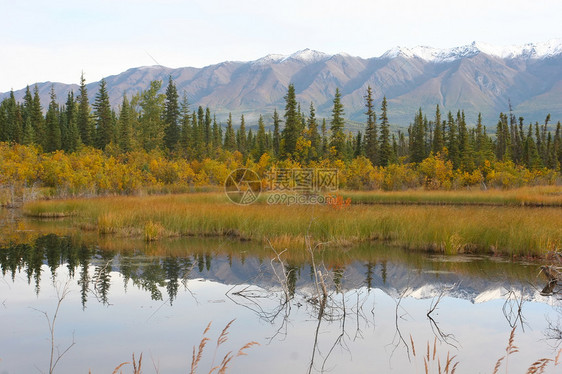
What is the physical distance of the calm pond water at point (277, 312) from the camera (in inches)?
278

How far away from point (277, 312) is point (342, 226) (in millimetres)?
8678

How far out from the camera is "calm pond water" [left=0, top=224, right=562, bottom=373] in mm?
7070

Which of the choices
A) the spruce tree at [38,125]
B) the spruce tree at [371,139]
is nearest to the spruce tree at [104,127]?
the spruce tree at [38,125]

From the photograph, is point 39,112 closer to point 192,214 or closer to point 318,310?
point 192,214

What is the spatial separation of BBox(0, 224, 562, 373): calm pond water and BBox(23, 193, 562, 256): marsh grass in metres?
1.28

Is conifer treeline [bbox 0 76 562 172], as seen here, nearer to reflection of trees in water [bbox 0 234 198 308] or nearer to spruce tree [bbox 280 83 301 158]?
spruce tree [bbox 280 83 301 158]

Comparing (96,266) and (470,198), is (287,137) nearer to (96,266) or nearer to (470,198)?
(470,198)

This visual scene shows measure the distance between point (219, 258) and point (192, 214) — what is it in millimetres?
5897

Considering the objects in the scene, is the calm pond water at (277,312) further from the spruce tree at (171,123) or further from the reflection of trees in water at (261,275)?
the spruce tree at (171,123)

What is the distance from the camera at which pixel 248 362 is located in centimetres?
697

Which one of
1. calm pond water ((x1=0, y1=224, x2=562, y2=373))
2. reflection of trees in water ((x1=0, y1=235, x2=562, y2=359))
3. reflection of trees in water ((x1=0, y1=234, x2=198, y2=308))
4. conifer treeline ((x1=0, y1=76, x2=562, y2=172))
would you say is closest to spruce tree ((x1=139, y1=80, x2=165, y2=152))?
conifer treeline ((x1=0, y1=76, x2=562, y2=172))

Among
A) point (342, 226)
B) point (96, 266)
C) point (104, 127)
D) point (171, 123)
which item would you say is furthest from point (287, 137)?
point (96, 266)

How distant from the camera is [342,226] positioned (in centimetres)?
1772

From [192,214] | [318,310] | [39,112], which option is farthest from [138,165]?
[39,112]
